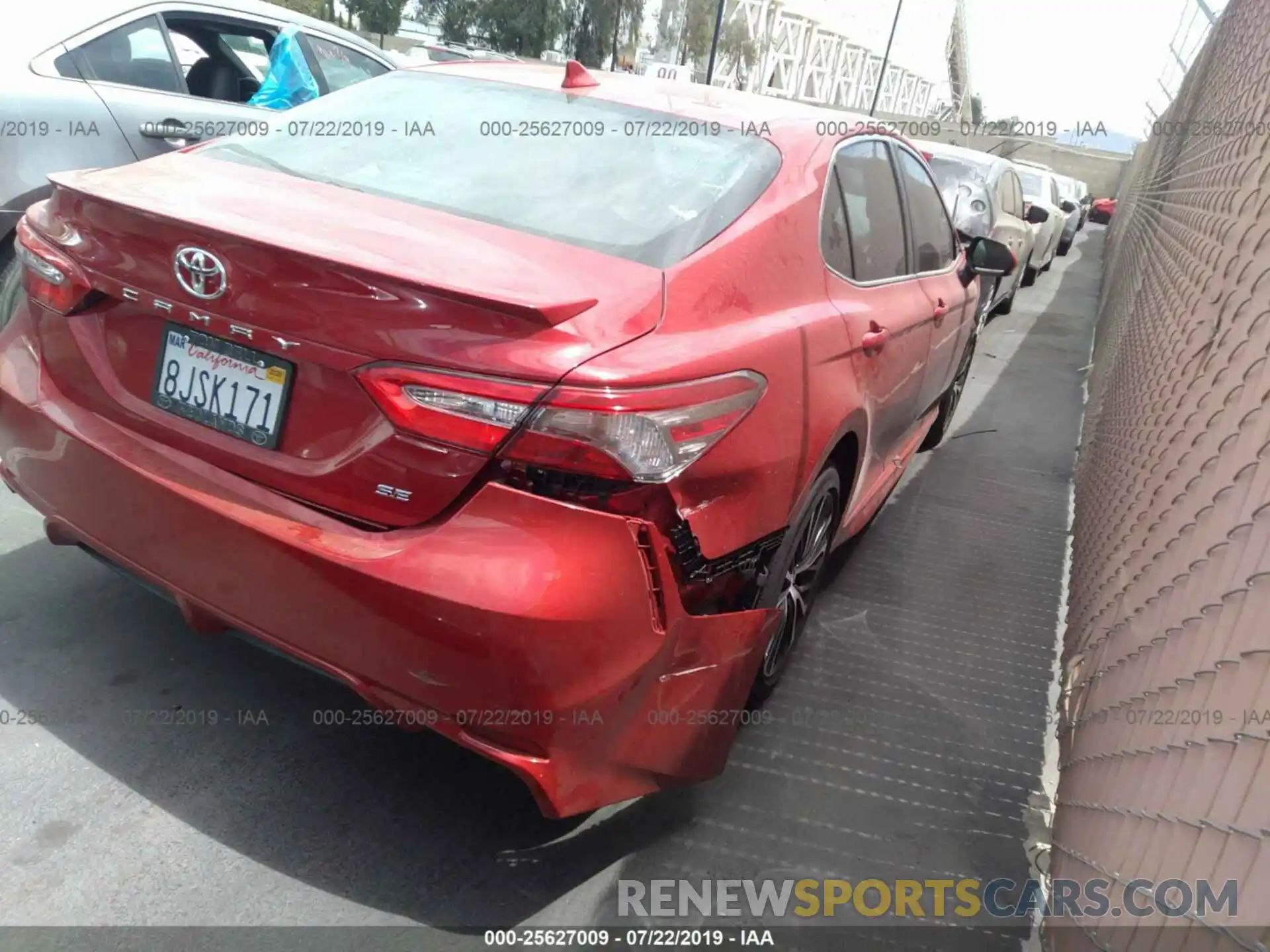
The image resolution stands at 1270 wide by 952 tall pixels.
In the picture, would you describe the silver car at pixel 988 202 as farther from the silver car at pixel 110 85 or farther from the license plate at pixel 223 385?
the license plate at pixel 223 385

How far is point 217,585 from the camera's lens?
86.5 inches

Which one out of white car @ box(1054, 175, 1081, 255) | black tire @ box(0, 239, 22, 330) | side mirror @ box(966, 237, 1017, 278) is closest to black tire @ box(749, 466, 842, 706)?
side mirror @ box(966, 237, 1017, 278)

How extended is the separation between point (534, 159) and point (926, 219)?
2117 millimetres

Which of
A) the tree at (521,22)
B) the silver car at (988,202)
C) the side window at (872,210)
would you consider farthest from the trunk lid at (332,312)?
the tree at (521,22)

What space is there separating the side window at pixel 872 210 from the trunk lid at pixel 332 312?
120 centimetres

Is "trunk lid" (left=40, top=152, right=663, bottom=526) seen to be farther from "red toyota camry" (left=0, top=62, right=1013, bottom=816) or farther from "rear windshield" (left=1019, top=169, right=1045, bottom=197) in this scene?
"rear windshield" (left=1019, top=169, right=1045, bottom=197)

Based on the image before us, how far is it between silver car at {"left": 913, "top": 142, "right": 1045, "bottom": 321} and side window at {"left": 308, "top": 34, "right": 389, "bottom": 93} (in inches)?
182

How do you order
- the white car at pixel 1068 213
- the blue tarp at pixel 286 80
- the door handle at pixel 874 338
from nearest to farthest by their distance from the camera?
1. the door handle at pixel 874 338
2. the blue tarp at pixel 286 80
3. the white car at pixel 1068 213

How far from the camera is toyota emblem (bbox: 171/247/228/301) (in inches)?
82.7

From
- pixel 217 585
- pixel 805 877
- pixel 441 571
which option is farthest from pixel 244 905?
pixel 805 877

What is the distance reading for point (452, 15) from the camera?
40594mm

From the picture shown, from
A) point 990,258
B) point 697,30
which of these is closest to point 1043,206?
point 990,258

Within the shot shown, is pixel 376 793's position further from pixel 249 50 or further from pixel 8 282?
pixel 249 50

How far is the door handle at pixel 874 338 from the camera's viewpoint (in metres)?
3.07
